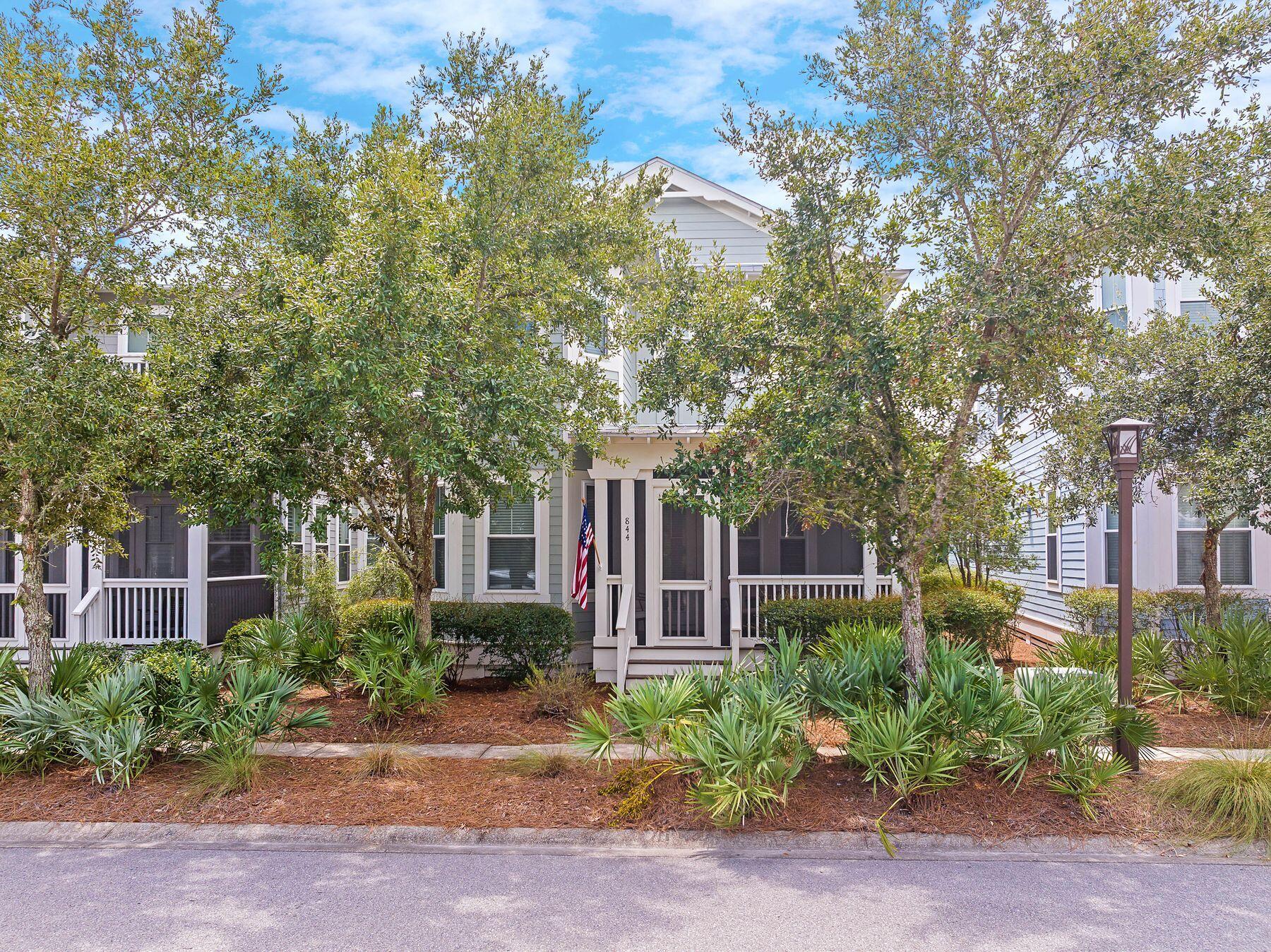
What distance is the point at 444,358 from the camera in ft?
25.4

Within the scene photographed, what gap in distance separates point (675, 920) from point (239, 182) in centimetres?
793

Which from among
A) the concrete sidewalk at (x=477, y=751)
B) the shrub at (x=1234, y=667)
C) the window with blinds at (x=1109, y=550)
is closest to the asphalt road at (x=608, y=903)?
the concrete sidewalk at (x=477, y=751)

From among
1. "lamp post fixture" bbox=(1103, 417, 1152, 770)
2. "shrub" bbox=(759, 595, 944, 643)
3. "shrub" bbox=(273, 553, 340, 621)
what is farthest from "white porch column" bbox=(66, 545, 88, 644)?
"lamp post fixture" bbox=(1103, 417, 1152, 770)

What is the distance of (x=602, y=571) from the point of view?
12641 millimetres

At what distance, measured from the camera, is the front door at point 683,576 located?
12.7 m

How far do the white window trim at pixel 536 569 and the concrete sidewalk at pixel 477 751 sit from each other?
4.27 metres

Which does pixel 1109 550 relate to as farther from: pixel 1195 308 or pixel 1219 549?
pixel 1195 308

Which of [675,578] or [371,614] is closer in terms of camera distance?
[371,614]

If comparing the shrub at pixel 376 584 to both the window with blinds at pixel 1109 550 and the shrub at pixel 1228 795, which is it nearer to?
the shrub at pixel 1228 795

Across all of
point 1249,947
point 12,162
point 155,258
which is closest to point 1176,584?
point 1249,947

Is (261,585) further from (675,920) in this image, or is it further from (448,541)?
(675,920)

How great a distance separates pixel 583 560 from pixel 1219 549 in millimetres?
10102

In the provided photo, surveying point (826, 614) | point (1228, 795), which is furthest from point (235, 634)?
point (1228, 795)

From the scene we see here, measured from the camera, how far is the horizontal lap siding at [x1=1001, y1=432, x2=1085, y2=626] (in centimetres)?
1516
